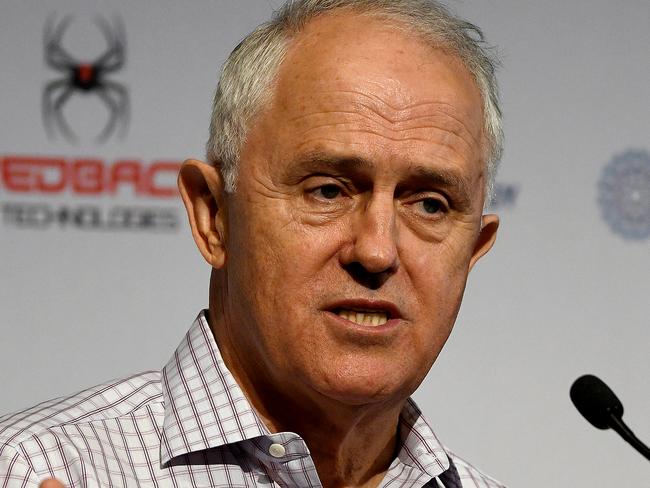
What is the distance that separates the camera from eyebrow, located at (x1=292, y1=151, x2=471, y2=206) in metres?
1.87

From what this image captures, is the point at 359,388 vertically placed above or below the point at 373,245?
below

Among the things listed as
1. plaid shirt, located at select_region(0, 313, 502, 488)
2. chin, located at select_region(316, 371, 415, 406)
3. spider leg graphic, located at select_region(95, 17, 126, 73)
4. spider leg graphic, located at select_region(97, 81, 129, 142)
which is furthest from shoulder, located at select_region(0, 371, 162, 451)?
spider leg graphic, located at select_region(95, 17, 126, 73)

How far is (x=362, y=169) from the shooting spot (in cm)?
187

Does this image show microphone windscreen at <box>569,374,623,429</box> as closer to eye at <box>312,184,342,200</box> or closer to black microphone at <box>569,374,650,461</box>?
black microphone at <box>569,374,650,461</box>

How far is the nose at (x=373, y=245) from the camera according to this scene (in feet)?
5.91

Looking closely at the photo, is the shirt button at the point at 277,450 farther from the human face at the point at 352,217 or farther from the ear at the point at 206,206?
the ear at the point at 206,206

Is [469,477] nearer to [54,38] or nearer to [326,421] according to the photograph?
[326,421]

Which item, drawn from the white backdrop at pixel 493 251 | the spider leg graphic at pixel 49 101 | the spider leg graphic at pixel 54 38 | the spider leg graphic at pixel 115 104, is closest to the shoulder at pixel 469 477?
the white backdrop at pixel 493 251

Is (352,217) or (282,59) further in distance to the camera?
(282,59)

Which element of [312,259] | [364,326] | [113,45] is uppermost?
[113,45]

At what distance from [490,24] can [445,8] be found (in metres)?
1.81

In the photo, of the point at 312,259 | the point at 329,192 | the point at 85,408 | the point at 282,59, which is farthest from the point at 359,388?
the point at 282,59

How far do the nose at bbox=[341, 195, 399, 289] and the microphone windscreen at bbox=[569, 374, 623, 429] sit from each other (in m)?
0.41

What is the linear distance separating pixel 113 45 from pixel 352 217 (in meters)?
2.15
